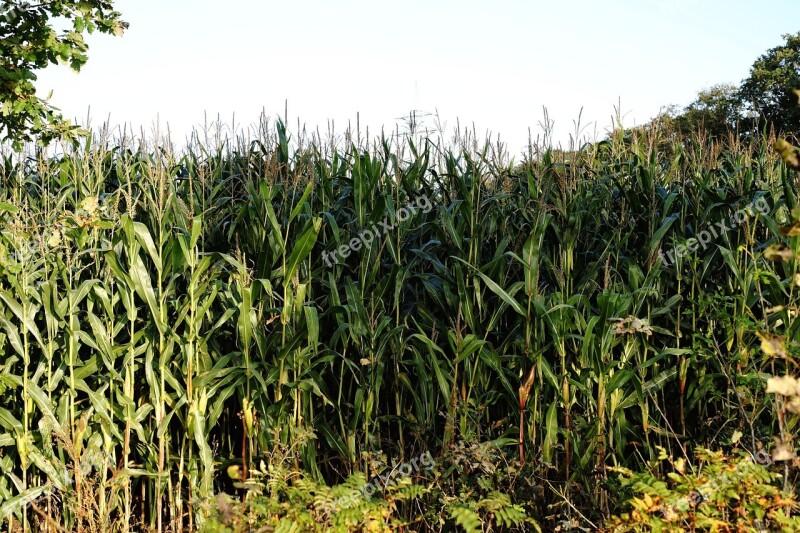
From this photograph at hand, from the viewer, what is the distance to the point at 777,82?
98.7ft

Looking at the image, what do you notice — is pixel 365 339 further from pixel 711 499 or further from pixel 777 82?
pixel 777 82

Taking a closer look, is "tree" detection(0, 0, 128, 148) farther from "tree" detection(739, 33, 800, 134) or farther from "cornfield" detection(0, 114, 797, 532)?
"tree" detection(739, 33, 800, 134)

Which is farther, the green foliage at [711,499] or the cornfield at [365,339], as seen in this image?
the cornfield at [365,339]

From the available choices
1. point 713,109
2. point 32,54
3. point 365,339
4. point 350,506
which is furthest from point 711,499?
point 713,109

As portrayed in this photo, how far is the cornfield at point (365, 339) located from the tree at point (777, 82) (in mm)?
27291

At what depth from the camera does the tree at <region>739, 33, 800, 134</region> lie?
28.9 m

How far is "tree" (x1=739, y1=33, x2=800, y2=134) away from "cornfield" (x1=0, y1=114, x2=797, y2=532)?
1074 inches

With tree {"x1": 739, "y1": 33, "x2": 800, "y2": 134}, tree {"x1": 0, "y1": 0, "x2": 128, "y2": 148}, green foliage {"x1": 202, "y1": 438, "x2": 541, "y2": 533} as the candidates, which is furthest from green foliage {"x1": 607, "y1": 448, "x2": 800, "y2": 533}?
tree {"x1": 739, "y1": 33, "x2": 800, "y2": 134}

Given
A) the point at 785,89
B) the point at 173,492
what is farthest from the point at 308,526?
the point at 785,89

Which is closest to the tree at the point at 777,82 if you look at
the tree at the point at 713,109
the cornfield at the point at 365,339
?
the tree at the point at 713,109

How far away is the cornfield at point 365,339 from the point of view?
159 inches

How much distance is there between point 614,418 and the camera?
4234mm

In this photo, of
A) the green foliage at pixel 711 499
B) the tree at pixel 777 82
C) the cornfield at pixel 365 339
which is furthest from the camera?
the tree at pixel 777 82

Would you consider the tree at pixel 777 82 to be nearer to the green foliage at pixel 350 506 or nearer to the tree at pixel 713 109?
the tree at pixel 713 109
